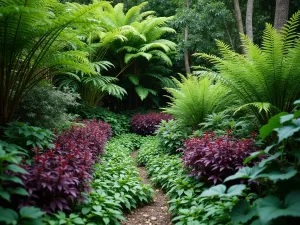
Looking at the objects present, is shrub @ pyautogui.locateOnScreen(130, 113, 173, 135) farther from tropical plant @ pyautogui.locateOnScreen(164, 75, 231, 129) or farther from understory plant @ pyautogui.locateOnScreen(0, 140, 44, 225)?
understory plant @ pyautogui.locateOnScreen(0, 140, 44, 225)

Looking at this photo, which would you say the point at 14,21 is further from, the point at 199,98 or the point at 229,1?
the point at 229,1

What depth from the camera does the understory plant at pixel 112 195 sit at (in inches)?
82.7

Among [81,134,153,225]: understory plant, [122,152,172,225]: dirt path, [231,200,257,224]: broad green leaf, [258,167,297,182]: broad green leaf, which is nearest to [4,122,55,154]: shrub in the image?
[81,134,153,225]: understory plant

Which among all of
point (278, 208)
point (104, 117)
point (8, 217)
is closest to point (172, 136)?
point (278, 208)

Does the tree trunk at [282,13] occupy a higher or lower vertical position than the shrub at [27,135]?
higher

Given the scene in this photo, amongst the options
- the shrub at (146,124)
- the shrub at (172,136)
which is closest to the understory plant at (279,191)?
the shrub at (172,136)

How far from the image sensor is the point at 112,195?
260 centimetres

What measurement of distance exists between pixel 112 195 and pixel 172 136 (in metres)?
1.88

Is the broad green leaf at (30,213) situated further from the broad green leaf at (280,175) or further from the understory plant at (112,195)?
the broad green leaf at (280,175)

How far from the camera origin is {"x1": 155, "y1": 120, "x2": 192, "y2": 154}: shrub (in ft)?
13.8

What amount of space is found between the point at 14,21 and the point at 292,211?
9.16 ft

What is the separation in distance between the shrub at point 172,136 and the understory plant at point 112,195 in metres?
0.84

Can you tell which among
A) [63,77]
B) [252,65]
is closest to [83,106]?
[63,77]

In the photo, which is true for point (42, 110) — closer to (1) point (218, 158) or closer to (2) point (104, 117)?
(1) point (218, 158)
